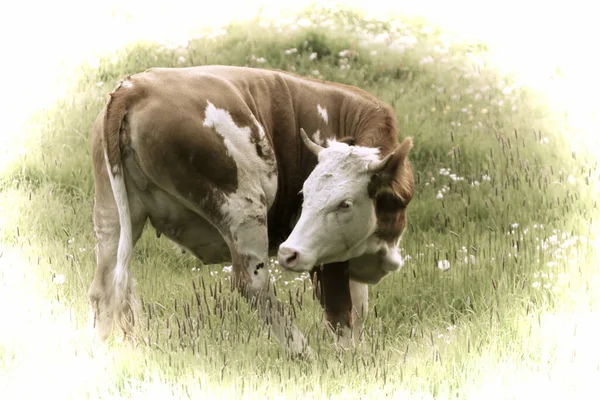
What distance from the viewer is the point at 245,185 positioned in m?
6.02

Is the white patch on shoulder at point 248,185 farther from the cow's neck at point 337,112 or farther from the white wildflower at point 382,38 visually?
the white wildflower at point 382,38

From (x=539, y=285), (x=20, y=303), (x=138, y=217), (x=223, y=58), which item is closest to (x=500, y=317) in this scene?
(x=539, y=285)

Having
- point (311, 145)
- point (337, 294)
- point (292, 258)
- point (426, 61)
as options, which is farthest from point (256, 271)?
point (426, 61)

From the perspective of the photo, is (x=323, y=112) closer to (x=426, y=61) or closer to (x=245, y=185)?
(x=245, y=185)

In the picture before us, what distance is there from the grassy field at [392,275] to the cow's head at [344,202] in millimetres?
397

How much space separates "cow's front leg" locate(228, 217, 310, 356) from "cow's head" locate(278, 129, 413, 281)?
0.34m

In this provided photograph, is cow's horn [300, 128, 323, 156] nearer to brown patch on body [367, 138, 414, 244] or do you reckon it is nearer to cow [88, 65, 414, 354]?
cow [88, 65, 414, 354]

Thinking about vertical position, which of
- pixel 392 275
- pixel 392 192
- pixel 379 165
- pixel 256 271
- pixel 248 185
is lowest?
pixel 392 275

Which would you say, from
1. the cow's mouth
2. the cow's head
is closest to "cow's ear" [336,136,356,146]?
the cow's head

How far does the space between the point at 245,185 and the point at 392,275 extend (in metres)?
1.86

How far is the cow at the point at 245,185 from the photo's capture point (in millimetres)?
5832

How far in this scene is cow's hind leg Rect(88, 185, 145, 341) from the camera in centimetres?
603

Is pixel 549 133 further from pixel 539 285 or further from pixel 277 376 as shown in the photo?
pixel 277 376

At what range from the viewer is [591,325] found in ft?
19.4
